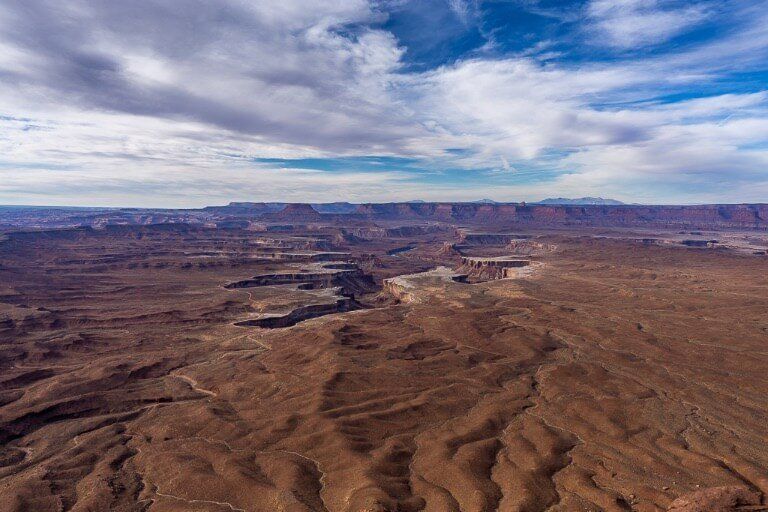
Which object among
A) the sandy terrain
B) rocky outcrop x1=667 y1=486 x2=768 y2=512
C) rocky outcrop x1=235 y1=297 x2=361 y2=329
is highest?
rocky outcrop x1=667 y1=486 x2=768 y2=512

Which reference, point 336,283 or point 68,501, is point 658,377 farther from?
point 336,283

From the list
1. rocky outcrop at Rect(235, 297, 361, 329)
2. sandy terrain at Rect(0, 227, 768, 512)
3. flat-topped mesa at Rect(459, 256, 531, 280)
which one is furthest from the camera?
flat-topped mesa at Rect(459, 256, 531, 280)

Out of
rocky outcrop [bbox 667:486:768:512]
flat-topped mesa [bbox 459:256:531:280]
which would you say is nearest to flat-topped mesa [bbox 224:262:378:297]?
flat-topped mesa [bbox 459:256:531:280]

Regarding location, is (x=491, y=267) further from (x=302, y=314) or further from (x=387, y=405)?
(x=387, y=405)

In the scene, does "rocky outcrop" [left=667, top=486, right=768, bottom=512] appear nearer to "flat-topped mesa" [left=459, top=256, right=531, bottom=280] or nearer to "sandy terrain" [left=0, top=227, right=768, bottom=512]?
"sandy terrain" [left=0, top=227, right=768, bottom=512]

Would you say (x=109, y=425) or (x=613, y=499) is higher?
(x=613, y=499)

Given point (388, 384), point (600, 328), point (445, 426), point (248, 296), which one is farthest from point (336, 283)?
point (445, 426)

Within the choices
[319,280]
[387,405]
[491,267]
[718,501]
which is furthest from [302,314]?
[491,267]

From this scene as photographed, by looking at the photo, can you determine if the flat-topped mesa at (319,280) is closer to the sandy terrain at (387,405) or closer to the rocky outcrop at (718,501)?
the sandy terrain at (387,405)
